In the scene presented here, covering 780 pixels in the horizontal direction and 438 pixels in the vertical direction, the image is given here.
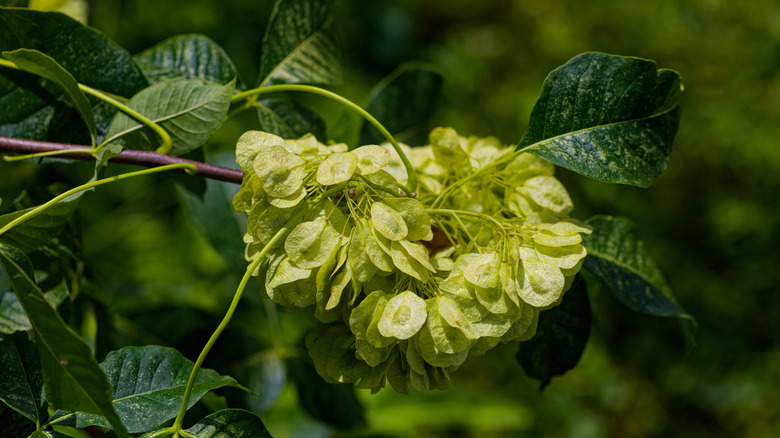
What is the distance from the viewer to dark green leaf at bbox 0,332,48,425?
1.67ft

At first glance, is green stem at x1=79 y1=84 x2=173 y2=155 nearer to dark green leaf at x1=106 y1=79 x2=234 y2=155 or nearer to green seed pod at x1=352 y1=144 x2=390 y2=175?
dark green leaf at x1=106 y1=79 x2=234 y2=155

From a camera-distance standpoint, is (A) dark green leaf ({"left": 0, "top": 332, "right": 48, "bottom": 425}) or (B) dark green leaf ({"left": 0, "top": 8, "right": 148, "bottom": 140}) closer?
(A) dark green leaf ({"left": 0, "top": 332, "right": 48, "bottom": 425})

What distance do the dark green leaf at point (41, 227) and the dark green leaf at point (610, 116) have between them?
430mm

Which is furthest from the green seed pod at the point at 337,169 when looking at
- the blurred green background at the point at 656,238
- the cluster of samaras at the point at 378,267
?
the blurred green background at the point at 656,238

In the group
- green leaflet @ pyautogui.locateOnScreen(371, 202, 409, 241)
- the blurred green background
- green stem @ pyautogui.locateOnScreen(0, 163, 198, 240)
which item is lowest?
the blurred green background

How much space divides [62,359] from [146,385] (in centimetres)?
13

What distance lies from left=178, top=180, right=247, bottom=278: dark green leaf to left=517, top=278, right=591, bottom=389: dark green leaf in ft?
1.45

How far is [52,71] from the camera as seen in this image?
1.77 ft

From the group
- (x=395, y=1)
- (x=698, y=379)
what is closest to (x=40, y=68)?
(x=698, y=379)

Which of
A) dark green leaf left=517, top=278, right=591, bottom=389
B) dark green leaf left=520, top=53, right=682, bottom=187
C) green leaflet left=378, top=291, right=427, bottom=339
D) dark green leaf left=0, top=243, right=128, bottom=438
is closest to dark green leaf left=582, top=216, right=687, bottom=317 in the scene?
dark green leaf left=517, top=278, right=591, bottom=389

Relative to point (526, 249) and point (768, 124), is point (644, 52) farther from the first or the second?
point (526, 249)

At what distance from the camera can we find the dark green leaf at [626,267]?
26.1 inches

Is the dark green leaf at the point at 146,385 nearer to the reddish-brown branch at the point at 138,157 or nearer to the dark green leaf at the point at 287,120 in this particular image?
the reddish-brown branch at the point at 138,157

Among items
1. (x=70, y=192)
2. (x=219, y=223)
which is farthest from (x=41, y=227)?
(x=219, y=223)
